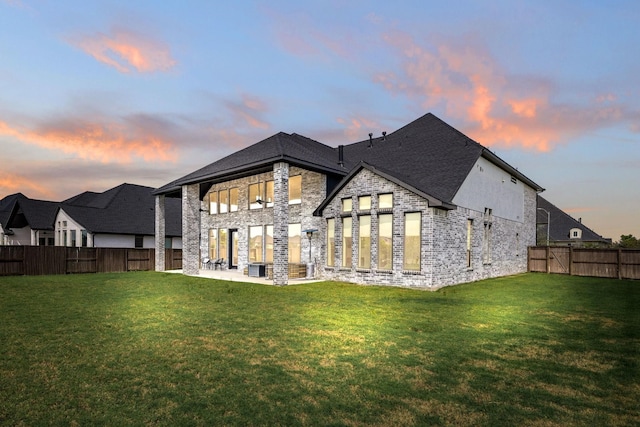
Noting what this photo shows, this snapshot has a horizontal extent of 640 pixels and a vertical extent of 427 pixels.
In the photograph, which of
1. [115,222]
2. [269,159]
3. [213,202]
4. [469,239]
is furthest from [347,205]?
[115,222]

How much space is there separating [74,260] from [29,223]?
599 inches

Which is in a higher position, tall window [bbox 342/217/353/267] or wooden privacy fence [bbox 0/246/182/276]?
tall window [bbox 342/217/353/267]

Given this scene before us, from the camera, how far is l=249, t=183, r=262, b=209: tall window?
21.3 meters

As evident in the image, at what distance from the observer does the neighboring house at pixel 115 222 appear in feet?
92.7

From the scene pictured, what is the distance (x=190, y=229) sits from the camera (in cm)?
2198

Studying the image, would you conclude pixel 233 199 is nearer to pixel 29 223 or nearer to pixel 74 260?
pixel 74 260

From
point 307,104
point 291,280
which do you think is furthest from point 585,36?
point 291,280

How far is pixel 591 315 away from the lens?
373 inches

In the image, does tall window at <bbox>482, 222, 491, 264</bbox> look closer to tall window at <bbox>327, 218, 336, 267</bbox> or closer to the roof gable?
tall window at <bbox>327, 218, 336, 267</bbox>

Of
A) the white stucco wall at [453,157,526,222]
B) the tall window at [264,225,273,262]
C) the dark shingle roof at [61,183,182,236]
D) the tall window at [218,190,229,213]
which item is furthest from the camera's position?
the dark shingle roof at [61,183,182,236]

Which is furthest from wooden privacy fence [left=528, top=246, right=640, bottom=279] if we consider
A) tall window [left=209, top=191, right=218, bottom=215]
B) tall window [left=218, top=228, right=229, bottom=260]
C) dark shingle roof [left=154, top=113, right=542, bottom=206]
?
tall window [left=209, top=191, right=218, bottom=215]

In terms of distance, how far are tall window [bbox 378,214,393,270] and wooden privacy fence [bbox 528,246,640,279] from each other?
541 inches

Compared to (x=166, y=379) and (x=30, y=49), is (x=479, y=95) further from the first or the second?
(x=30, y=49)

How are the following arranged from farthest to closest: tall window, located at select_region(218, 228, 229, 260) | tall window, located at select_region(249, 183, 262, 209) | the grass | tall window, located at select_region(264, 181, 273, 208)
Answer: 1. tall window, located at select_region(218, 228, 229, 260)
2. tall window, located at select_region(249, 183, 262, 209)
3. tall window, located at select_region(264, 181, 273, 208)
4. the grass
